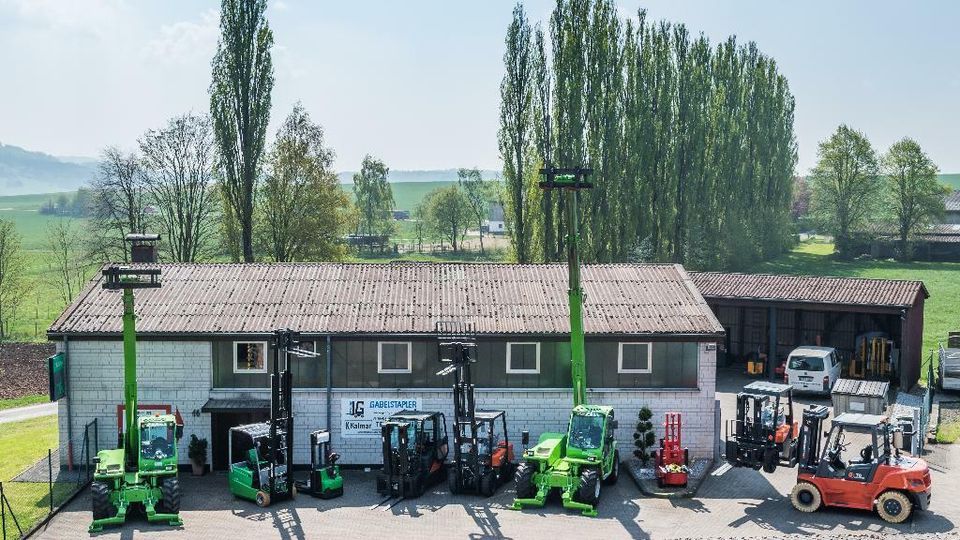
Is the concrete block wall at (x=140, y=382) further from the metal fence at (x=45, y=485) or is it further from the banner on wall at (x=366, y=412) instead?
the banner on wall at (x=366, y=412)

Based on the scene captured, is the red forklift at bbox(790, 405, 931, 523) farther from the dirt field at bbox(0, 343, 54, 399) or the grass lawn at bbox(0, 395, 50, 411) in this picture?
the dirt field at bbox(0, 343, 54, 399)

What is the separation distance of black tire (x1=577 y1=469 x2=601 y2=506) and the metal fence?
12.0m

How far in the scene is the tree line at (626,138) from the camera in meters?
50.0

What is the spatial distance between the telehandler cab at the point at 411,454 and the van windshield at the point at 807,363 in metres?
15.4

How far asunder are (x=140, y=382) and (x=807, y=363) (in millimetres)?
22481

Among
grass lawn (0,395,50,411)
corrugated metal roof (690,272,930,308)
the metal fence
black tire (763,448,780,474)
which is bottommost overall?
Answer: grass lawn (0,395,50,411)

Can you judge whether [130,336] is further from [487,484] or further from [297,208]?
[297,208]

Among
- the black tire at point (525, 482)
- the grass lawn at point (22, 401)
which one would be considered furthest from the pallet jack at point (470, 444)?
the grass lawn at point (22, 401)

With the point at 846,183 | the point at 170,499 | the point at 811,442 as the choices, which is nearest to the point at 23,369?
the point at 170,499

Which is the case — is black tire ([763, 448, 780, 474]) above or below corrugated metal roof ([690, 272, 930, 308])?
below

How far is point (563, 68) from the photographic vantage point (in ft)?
164

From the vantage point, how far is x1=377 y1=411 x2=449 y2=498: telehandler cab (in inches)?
904

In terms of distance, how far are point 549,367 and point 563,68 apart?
27651 millimetres

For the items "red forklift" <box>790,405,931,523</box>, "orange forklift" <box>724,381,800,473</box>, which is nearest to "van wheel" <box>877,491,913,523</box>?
"red forklift" <box>790,405,931,523</box>
